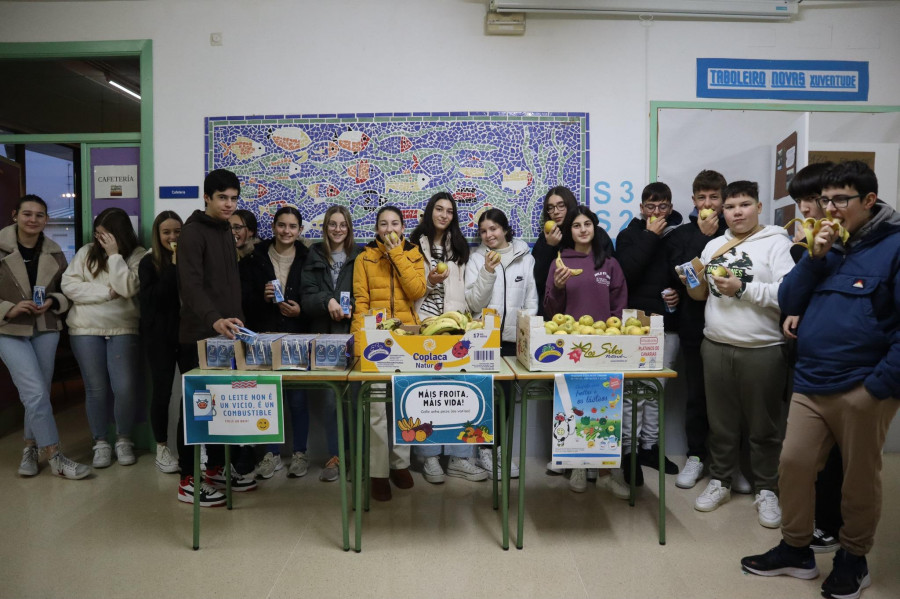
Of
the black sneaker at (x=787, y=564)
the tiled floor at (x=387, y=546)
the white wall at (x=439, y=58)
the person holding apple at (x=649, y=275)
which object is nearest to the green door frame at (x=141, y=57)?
the white wall at (x=439, y=58)

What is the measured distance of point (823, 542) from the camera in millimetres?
2463

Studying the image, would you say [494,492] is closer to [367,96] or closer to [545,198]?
[545,198]

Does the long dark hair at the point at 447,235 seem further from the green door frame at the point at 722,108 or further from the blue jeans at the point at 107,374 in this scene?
the blue jeans at the point at 107,374

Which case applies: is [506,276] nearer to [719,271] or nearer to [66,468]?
[719,271]

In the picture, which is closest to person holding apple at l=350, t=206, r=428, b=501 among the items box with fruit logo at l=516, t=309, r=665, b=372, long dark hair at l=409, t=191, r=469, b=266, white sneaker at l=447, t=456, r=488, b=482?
long dark hair at l=409, t=191, r=469, b=266

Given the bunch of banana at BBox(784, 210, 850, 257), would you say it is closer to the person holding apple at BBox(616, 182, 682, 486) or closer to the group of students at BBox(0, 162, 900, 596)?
the group of students at BBox(0, 162, 900, 596)

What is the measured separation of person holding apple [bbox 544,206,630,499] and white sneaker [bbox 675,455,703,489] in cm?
35

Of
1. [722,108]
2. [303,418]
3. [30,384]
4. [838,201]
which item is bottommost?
[303,418]

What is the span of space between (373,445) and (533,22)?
296 centimetres

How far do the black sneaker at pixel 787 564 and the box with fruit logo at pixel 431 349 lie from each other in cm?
137

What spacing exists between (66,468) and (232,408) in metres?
1.79

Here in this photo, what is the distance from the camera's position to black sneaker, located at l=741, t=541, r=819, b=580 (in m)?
2.28

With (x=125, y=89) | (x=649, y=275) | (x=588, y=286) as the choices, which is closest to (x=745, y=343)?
(x=649, y=275)

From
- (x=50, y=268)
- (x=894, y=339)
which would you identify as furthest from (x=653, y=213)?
(x=50, y=268)
